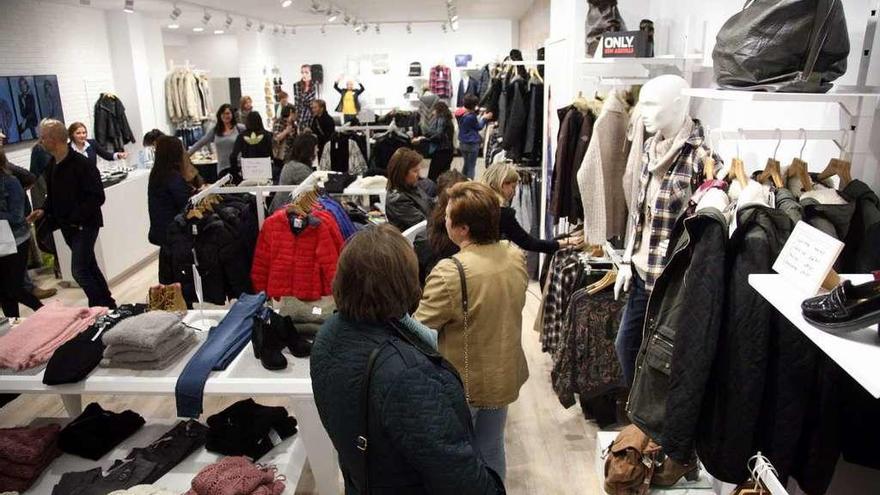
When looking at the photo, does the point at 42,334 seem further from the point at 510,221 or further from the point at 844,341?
the point at 844,341

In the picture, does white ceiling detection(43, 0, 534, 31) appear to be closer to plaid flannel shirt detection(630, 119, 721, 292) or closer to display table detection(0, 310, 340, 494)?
display table detection(0, 310, 340, 494)

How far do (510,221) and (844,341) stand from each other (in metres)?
2.41

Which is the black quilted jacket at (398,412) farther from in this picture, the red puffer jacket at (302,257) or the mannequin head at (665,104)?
the red puffer jacket at (302,257)

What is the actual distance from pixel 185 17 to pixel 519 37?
7.07 metres

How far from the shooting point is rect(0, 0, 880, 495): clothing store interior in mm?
1499

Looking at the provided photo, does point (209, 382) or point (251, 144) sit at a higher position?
point (251, 144)

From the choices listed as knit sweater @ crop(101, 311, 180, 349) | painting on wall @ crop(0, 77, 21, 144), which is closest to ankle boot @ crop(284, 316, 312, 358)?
knit sweater @ crop(101, 311, 180, 349)

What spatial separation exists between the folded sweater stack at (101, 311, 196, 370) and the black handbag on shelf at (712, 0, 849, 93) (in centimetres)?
225

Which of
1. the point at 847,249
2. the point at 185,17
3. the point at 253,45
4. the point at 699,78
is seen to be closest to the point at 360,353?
the point at 847,249

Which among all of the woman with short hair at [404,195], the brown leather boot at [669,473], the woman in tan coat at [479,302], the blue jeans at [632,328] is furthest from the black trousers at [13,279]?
the brown leather boot at [669,473]

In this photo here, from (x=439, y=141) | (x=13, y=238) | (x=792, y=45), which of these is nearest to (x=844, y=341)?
(x=792, y=45)

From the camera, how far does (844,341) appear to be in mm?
1067

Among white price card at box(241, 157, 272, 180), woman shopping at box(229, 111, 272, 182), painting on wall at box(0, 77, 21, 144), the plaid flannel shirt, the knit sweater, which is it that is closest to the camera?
the knit sweater

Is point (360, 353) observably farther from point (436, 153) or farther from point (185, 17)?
point (185, 17)
